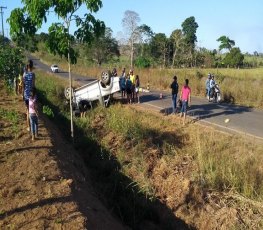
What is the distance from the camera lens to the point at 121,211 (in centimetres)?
1021

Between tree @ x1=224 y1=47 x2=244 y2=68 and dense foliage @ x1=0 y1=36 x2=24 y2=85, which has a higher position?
dense foliage @ x1=0 y1=36 x2=24 y2=85

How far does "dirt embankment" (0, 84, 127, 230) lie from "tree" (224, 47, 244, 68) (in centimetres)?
5995

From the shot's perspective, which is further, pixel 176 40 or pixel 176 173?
pixel 176 40

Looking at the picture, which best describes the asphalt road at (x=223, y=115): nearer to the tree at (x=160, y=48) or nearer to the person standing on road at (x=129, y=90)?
the person standing on road at (x=129, y=90)

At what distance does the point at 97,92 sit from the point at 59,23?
817 cm

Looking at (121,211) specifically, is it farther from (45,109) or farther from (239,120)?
(239,120)

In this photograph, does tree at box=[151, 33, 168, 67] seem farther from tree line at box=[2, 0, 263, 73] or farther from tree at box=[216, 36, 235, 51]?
tree at box=[216, 36, 235, 51]

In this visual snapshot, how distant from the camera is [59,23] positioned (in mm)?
12930

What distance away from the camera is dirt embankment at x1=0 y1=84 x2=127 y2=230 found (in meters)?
6.91

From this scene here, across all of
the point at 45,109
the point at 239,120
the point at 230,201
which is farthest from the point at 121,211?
the point at 239,120

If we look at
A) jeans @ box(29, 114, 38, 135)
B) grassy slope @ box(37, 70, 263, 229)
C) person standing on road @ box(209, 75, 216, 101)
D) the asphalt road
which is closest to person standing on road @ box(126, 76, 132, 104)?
the asphalt road

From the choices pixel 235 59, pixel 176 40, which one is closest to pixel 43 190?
pixel 176 40

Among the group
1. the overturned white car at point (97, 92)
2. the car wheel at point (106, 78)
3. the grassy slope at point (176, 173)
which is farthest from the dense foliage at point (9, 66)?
the grassy slope at point (176, 173)

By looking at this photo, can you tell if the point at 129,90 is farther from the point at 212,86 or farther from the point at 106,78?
the point at 212,86
